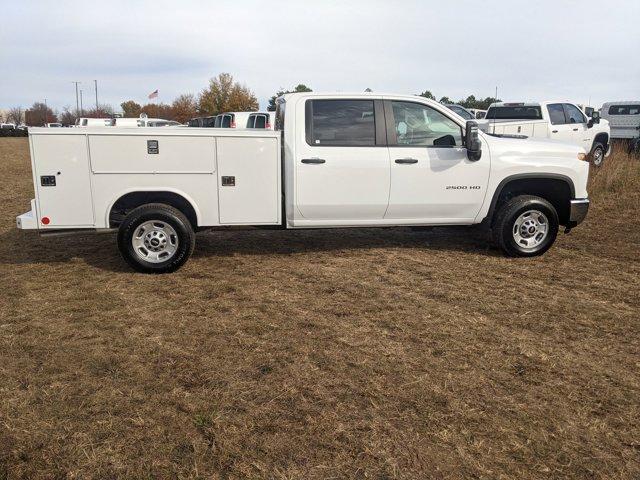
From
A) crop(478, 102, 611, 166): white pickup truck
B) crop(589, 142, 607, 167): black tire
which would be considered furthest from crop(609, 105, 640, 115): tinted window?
crop(478, 102, 611, 166): white pickup truck

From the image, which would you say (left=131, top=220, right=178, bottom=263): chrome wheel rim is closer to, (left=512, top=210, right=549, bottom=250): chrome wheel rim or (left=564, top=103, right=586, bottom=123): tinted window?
(left=512, top=210, right=549, bottom=250): chrome wheel rim

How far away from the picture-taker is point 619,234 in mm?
8156

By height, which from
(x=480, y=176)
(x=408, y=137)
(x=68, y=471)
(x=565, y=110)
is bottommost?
(x=68, y=471)

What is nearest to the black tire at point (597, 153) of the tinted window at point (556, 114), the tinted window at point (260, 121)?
the tinted window at point (556, 114)

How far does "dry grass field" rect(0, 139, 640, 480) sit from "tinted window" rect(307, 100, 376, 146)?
146cm

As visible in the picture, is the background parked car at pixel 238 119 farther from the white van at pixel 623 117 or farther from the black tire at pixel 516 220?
the white van at pixel 623 117

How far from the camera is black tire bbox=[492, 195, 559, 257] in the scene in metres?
6.48

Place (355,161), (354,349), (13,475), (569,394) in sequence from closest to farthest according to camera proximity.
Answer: (13,475) < (569,394) < (354,349) < (355,161)

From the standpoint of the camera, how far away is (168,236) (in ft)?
19.3

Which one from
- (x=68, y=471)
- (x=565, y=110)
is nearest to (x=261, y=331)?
(x=68, y=471)

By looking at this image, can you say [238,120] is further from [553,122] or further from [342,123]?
[342,123]

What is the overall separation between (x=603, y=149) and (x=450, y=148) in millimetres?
10507

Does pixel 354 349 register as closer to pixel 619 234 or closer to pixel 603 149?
pixel 619 234

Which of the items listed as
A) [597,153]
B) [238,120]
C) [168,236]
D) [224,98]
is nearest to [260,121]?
[238,120]
